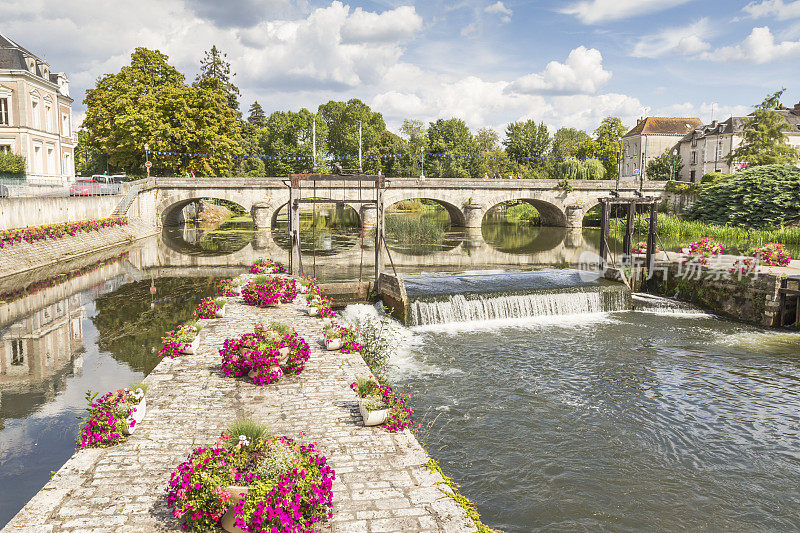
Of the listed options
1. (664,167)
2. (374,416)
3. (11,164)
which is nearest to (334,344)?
(374,416)

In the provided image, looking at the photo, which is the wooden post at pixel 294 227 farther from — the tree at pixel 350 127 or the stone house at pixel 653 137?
the tree at pixel 350 127

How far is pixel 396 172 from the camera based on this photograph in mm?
85312

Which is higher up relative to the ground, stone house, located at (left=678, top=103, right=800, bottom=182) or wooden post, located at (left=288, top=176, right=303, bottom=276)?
stone house, located at (left=678, top=103, right=800, bottom=182)

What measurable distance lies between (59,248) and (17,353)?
1834 centimetres

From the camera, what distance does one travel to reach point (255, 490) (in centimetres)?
611

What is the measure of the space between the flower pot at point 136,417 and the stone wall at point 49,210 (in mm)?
24335

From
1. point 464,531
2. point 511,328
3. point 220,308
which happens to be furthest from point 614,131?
point 464,531

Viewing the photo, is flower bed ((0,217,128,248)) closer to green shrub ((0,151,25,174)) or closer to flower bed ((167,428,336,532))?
green shrub ((0,151,25,174))

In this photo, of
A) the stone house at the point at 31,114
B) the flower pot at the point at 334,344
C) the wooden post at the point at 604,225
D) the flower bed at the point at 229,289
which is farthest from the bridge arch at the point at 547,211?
the flower pot at the point at 334,344

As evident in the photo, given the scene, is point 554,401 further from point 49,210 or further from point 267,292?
point 49,210

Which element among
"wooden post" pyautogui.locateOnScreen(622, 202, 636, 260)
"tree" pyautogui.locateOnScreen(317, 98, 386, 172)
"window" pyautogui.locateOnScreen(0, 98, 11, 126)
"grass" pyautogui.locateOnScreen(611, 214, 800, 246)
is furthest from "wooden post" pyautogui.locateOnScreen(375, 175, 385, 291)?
"tree" pyautogui.locateOnScreen(317, 98, 386, 172)

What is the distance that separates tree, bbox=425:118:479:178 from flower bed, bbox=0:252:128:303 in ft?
182

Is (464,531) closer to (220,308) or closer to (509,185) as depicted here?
(220,308)

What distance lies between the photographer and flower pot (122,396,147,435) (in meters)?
8.47
